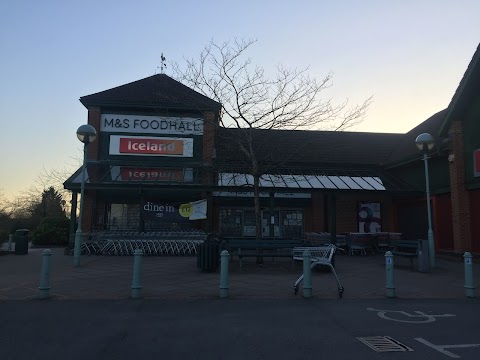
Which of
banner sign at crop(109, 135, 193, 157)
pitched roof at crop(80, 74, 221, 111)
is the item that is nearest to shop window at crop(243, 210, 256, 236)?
banner sign at crop(109, 135, 193, 157)

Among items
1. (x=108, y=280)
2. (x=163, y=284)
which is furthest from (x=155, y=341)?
(x=108, y=280)

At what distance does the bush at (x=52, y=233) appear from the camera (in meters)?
23.1

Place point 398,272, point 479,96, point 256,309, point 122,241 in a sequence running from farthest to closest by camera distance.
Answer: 1. point 122,241
2. point 479,96
3. point 398,272
4. point 256,309

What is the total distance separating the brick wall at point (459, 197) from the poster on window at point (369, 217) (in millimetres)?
5929

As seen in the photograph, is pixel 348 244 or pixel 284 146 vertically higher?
pixel 284 146

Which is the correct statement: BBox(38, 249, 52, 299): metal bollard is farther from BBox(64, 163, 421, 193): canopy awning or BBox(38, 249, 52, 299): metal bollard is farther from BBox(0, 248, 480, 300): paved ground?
BBox(64, 163, 421, 193): canopy awning

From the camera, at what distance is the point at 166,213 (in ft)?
60.1

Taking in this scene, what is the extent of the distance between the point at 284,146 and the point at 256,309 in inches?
606

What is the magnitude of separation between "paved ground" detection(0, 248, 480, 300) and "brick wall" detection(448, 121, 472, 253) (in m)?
1.48

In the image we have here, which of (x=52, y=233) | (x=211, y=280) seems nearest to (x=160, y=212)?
(x=211, y=280)

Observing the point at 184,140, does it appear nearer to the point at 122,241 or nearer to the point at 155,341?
the point at 122,241

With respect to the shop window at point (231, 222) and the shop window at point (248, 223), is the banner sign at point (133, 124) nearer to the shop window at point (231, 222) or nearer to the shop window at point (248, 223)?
the shop window at point (231, 222)

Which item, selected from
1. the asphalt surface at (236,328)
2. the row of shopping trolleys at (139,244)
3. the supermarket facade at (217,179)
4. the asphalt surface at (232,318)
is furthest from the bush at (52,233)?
the asphalt surface at (236,328)

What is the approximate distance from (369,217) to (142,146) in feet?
41.3
